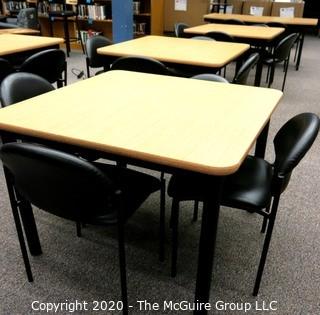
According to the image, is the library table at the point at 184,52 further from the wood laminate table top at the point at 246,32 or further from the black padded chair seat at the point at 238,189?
the black padded chair seat at the point at 238,189

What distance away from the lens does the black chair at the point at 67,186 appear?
3.21 feet

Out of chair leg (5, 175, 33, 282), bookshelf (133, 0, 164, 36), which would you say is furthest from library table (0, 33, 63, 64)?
bookshelf (133, 0, 164, 36)

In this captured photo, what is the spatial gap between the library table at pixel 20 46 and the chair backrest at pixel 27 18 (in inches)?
118

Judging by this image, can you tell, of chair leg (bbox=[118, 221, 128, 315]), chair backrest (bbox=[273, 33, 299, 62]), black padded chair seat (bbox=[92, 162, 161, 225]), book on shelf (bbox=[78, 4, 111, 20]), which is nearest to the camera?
chair leg (bbox=[118, 221, 128, 315])

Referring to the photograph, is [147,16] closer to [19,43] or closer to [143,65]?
[19,43]

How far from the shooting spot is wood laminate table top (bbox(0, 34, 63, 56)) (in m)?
2.68

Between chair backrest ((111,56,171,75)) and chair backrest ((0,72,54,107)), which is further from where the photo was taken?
chair backrest ((111,56,171,75))

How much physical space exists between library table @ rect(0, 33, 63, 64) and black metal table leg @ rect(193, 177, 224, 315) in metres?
2.18

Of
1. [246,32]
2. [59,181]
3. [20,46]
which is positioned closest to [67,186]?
[59,181]

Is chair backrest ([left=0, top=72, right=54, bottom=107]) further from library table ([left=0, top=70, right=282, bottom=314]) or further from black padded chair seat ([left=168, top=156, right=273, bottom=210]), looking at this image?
black padded chair seat ([left=168, top=156, right=273, bottom=210])

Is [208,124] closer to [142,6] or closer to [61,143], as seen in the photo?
[61,143]

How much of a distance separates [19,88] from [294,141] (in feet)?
4.26

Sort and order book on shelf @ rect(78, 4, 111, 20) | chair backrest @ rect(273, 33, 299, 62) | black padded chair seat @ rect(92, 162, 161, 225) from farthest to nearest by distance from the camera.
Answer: book on shelf @ rect(78, 4, 111, 20)
chair backrest @ rect(273, 33, 299, 62)
black padded chair seat @ rect(92, 162, 161, 225)

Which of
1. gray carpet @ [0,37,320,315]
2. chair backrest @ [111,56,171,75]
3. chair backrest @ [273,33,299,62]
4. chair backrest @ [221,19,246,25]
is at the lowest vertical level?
gray carpet @ [0,37,320,315]
